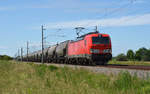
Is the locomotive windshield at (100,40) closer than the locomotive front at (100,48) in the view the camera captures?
No

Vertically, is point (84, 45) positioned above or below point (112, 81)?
above

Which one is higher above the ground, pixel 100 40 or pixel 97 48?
pixel 100 40

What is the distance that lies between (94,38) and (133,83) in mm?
16639

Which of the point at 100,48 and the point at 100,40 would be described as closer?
the point at 100,48

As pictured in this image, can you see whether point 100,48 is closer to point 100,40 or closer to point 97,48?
point 97,48

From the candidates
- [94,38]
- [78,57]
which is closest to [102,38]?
[94,38]

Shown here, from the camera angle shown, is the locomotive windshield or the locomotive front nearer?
the locomotive front

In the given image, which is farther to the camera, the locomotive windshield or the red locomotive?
the locomotive windshield

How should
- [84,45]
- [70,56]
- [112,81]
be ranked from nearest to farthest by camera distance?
[112,81], [84,45], [70,56]

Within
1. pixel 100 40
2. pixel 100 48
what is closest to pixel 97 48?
pixel 100 48

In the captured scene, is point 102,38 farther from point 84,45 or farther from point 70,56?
point 70,56

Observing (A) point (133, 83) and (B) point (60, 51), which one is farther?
(B) point (60, 51)

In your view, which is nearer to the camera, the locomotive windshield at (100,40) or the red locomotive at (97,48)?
the red locomotive at (97,48)

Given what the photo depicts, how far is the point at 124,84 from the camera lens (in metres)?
9.27
